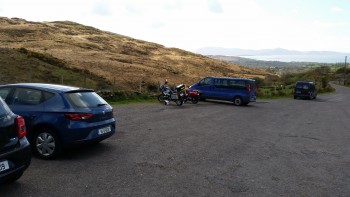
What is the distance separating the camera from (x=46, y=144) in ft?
24.2

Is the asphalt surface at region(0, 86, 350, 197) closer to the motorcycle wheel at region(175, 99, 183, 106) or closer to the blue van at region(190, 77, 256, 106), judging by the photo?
the motorcycle wheel at region(175, 99, 183, 106)

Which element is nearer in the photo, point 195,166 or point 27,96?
point 195,166

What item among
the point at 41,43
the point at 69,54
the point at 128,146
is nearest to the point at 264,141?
the point at 128,146

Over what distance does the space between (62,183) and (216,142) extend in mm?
4964

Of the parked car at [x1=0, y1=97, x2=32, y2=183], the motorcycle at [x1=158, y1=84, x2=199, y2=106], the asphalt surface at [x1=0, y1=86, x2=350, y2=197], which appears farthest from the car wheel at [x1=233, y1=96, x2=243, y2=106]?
the parked car at [x1=0, y1=97, x2=32, y2=183]

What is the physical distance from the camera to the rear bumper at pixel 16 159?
5.13 meters

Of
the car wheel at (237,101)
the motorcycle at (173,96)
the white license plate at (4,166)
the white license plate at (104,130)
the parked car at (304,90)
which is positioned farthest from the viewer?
the parked car at (304,90)

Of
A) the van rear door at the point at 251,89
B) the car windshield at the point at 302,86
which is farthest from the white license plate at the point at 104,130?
the car windshield at the point at 302,86

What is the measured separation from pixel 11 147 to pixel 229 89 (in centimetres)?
1923

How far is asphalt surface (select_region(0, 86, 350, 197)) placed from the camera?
583cm

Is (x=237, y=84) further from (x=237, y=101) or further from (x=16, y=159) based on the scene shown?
(x=16, y=159)

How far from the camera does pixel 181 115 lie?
52.2 feet

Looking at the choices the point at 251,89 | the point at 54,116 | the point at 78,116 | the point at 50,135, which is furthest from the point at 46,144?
the point at 251,89

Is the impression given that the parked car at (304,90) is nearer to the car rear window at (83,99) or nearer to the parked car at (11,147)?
the car rear window at (83,99)
